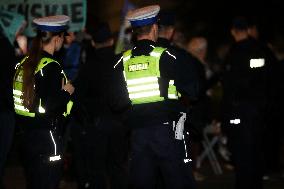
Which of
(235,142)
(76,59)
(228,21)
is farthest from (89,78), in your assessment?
(228,21)

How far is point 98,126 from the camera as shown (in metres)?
10.0

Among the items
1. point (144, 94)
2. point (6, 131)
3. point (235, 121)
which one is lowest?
point (235, 121)

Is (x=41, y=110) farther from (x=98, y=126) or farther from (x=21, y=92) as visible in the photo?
(x=98, y=126)

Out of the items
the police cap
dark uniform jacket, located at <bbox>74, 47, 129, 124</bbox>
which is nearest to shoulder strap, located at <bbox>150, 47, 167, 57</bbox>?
the police cap

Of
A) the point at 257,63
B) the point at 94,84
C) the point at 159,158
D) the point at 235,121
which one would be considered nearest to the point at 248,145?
the point at 235,121

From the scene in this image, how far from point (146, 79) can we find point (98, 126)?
9.05 ft

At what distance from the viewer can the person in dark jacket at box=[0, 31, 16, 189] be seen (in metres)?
8.61

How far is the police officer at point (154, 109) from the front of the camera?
24.0 ft

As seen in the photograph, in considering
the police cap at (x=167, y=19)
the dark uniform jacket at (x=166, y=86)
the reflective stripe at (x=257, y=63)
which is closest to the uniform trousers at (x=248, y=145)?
the reflective stripe at (x=257, y=63)

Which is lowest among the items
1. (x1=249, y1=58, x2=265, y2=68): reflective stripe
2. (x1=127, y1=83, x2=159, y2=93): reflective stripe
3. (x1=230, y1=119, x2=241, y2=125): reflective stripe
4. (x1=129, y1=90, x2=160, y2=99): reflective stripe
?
(x1=230, y1=119, x2=241, y2=125): reflective stripe

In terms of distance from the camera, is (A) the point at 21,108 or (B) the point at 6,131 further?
(B) the point at 6,131

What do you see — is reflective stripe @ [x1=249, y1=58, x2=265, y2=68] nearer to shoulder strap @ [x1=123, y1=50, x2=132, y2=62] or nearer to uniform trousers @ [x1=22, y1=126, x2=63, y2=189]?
shoulder strap @ [x1=123, y1=50, x2=132, y2=62]

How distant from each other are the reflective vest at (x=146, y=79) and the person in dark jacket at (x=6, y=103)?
1.65 m

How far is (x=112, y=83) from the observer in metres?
7.66
